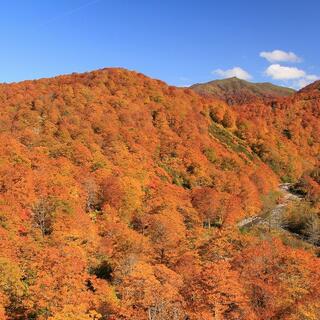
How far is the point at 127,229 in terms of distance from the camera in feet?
323

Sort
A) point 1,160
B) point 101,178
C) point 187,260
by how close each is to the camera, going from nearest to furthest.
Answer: point 187,260, point 1,160, point 101,178

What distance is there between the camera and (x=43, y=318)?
168 ft

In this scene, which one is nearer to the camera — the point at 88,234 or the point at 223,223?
the point at 88,234

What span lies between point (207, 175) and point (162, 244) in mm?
84650

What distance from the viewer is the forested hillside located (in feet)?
188

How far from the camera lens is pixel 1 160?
4402 inches

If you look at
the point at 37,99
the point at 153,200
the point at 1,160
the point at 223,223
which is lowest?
the point at 223,223

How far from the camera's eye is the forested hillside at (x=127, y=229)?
188 ft

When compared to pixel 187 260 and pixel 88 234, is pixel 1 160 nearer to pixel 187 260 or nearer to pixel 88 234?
pixel 88 234

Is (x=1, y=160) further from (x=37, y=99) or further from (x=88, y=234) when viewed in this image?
(x=37, y=99)

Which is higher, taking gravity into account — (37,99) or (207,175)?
(37,99)

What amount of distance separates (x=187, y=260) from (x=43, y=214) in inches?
1303

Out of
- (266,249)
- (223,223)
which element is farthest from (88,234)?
(223,223)

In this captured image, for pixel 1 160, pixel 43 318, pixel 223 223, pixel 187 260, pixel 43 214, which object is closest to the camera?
pixel 43 318
